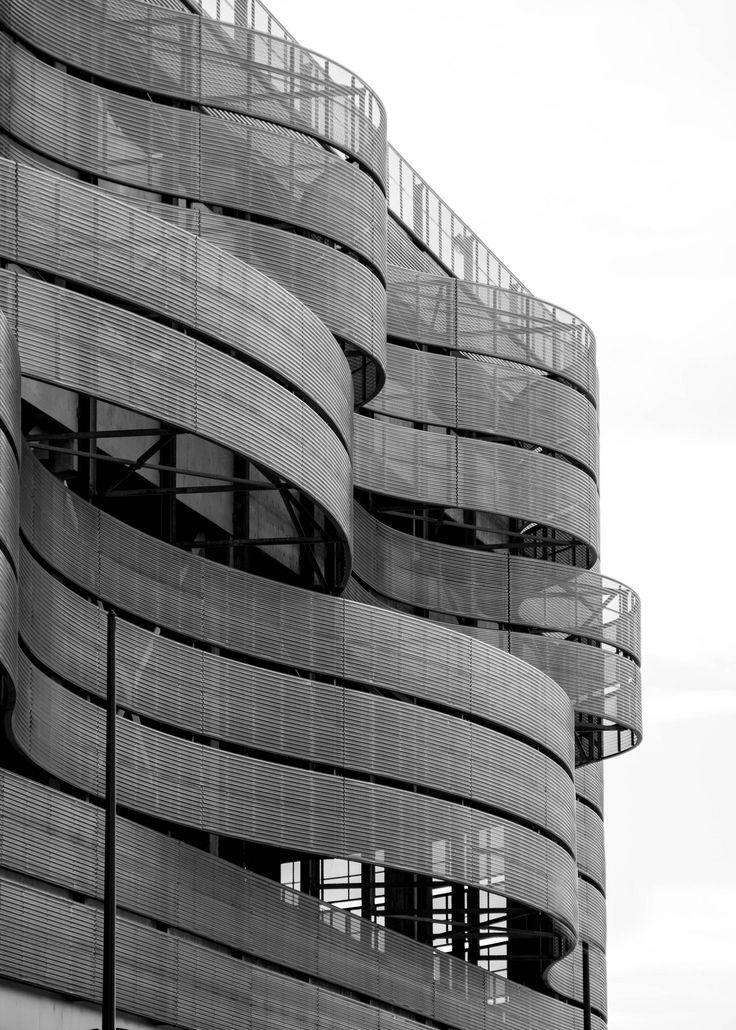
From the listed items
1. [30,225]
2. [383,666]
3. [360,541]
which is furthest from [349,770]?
[30,225]

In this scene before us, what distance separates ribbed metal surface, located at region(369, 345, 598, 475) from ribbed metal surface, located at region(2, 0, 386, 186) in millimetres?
7552

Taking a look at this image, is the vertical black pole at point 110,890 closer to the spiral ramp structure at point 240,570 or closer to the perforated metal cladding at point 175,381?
the spiral ramp structure at point 240,570

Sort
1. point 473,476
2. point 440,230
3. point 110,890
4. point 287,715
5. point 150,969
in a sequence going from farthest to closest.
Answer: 1. point 440,230
2. point 473,476
3. point 287,715
4. point 150,969
5. point 110,890

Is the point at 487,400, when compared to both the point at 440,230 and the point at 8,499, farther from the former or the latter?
the point at 8,499

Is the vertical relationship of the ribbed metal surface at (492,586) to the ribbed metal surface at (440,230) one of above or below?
below

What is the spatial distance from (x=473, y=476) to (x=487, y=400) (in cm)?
198

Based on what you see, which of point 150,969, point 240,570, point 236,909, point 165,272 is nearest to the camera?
point 150,969

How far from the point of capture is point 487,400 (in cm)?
5550

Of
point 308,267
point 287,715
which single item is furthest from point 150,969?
point 308,267

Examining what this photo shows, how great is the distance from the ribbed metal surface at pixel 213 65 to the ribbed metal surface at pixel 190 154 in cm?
41

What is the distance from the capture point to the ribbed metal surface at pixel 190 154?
131 feet

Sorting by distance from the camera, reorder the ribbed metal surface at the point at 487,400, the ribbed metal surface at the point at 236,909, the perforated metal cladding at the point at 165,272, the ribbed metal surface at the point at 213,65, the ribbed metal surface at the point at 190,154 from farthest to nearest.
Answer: the ribbed metal surface at the point at 487,400 < the ribbed metal surface at the point at 213,65 < the ribbed metal surface at the point at 190,154 < the perforated metal cladding at the point at 165,272 < the ribbed metal surface at the point at 236,909

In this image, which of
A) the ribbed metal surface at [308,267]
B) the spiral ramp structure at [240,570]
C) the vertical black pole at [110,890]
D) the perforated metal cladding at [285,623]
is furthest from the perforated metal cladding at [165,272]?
the vertical black pole at [110,890]

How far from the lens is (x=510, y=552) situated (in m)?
60.0
